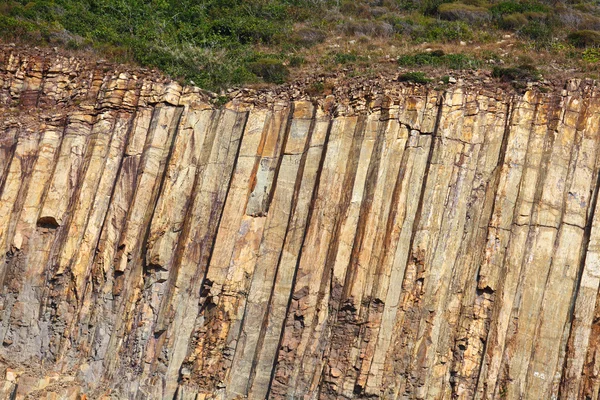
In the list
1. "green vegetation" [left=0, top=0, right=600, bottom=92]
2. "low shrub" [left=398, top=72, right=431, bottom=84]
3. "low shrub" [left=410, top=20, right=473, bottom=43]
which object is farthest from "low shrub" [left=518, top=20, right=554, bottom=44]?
"low shrub" [left=398, top=72, right=431, bottom=84]

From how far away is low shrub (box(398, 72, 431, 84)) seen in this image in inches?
1078

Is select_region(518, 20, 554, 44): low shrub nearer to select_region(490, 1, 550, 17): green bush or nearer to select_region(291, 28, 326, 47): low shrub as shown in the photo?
select_region(490, 1, 550, 17): green bush

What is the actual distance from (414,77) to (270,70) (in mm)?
6357

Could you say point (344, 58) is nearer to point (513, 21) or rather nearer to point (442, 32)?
point (442, 32)

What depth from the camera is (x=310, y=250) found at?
82.0 ft

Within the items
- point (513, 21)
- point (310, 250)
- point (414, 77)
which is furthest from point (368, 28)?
point (310, 250)

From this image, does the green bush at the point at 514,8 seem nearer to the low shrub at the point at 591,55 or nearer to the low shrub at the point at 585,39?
the low shrub at the point at 585,39

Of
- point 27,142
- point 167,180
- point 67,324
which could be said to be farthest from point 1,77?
point 67,324

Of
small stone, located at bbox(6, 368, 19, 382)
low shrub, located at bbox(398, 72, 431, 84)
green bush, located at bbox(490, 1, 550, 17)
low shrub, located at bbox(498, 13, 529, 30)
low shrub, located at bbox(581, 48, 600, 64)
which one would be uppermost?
green bush, located at bbox(490, 1, 550, 17)

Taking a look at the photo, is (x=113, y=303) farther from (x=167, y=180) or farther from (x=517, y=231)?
(x=517, y=231)

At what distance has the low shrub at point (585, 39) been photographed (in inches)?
1344

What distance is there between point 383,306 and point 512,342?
3.65m

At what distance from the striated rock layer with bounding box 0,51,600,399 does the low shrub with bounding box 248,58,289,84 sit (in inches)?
Answer: 113

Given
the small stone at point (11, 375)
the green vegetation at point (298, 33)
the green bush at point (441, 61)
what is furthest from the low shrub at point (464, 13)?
the small stone at point (11, 375)
